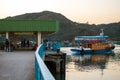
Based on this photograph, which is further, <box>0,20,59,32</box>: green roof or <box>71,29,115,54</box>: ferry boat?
<box>71,29,115,54</box>: ferry boat

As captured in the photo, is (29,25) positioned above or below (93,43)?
above

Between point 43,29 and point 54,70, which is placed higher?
point 43,29

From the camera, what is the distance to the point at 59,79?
35031mm

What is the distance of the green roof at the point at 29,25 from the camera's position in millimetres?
39906

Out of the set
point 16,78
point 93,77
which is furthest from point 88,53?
point 16,78

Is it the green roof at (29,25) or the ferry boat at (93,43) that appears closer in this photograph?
the green roof at (29,25)

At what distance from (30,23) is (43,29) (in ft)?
5.90

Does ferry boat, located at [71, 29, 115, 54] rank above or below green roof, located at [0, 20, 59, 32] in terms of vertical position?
below

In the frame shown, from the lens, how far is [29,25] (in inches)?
1581

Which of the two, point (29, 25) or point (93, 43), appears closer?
point (29, 25)

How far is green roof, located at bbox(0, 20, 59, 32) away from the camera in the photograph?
131 feet

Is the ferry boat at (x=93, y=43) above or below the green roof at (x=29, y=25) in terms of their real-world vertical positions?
below

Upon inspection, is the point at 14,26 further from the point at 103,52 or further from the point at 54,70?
the point at 103,52

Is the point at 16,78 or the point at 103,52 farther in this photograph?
the point at 103,52
